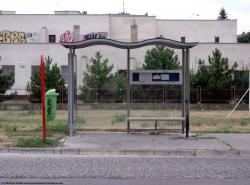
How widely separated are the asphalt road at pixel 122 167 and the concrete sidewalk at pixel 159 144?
2.23 feet

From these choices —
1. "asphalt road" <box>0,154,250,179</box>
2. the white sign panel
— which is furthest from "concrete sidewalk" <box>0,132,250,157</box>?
the white sign panel

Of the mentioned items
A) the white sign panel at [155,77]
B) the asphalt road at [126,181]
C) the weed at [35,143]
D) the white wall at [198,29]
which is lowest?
the asphalt road at [126,181]

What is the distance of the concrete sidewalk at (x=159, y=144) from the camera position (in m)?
15.4

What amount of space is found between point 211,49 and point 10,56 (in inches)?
740

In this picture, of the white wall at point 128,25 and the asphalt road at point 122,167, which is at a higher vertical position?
the white wall at point 128,25

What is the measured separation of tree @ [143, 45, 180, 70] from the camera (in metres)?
45.8

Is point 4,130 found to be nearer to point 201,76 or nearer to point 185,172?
point 185,172

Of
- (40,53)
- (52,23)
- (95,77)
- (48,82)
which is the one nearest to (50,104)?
(95,77)

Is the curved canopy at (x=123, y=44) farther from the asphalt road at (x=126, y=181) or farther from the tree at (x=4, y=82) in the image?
the tree at (x=4, y=82)

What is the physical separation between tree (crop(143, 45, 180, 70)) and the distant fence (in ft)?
11.2

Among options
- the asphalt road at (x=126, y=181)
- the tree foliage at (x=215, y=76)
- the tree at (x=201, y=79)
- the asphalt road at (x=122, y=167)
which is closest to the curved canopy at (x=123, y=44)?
the asphalt road at (x=122, y=167)

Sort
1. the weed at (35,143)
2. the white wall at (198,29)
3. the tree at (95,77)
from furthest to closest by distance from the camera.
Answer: the white wall at (198,29) → the tree at (95,77) → the weed at (35,143)

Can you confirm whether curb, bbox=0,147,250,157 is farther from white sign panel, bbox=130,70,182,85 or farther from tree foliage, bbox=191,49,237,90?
tree foliage, bbox=191,49,237,90

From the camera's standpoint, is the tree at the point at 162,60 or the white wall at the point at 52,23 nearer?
the tree at the point at 162,60
